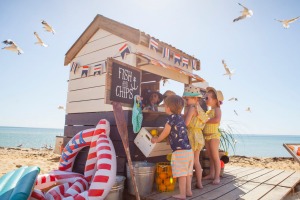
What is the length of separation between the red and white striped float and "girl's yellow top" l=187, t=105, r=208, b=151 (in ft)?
4.57

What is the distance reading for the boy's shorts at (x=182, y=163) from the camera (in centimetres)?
313

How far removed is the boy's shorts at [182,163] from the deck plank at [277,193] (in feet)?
4.17

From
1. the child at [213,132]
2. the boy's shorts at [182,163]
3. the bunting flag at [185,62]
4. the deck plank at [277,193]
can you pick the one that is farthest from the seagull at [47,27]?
the deck plank at [277,193]

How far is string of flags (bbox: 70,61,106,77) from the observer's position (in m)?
4.69

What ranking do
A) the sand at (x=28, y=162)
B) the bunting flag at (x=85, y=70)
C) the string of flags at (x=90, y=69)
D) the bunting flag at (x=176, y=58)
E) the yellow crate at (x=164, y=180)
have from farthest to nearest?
the sand at (x=28, y=162), the bunting flag at (x=176, y=58), the bunting flag at (x=85, y=70), the string of flags at (x=90, y=69), the yellow crate at (x=164, y=180)

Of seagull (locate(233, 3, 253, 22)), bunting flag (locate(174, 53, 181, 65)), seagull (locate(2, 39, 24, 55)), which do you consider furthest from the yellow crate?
seagull (locate(2, 39, 24, 55))

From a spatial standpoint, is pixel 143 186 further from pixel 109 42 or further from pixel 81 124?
pixel 109 42

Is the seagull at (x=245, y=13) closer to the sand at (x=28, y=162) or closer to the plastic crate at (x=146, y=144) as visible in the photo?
the plastic crate at (x=146, y=144)

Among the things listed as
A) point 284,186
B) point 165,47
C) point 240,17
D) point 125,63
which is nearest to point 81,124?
point 125,63

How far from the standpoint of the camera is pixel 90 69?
16.5ft

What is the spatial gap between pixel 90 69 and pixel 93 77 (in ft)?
0.90

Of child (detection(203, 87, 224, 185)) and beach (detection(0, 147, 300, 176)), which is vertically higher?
child (detection(203, 87, 224, 185))

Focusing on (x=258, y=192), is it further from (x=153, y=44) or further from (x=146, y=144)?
(x=153, y=44)

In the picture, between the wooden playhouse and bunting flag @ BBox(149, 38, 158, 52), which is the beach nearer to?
the wooden playhouse
